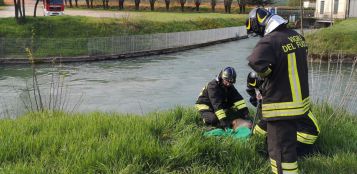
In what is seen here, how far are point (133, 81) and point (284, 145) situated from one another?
1582 centimetres

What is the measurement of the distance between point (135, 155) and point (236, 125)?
9.55ft

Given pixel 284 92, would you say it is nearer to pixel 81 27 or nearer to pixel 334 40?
pixel 81 27

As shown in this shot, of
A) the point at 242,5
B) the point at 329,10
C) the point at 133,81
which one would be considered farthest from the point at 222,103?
the point at 242,5

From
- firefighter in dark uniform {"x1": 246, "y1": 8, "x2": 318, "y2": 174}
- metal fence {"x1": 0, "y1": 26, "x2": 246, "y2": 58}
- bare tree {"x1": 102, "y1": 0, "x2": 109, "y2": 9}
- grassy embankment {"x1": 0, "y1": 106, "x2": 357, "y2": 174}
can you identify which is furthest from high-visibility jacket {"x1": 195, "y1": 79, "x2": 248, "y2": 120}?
bare tree {"x1": 102, "y1": 0, "x2": 109, "y2": 9}

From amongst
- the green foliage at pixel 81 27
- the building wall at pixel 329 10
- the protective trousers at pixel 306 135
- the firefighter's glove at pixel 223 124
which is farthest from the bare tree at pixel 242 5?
the protective trousers at pixel 306 135

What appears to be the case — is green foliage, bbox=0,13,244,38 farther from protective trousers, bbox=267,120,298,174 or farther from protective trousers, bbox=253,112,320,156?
protective trousers, bbox=267,120,298,174

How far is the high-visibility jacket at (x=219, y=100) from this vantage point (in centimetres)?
709

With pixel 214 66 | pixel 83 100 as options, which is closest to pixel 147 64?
pixel 214 66

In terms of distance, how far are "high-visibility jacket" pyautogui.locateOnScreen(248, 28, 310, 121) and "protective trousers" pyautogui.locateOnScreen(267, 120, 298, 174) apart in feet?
0.29

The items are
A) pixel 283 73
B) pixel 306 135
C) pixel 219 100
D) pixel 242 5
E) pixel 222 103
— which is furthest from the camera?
pixel 242 5

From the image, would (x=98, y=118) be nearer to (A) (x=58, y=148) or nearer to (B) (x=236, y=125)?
(A) (x=58, y=148)

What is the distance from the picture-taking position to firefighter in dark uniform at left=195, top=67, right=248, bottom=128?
22.5 ft

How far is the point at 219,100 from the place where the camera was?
7.14 m

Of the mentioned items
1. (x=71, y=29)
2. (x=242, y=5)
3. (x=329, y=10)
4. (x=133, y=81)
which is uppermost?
(x=242, y=5)
